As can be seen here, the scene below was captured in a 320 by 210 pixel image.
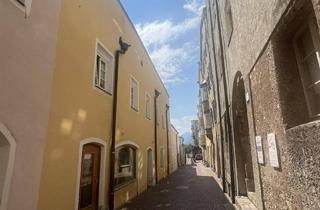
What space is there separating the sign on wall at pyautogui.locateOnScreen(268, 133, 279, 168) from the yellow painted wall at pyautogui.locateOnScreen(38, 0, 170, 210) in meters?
4.16

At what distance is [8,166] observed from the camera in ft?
11.6

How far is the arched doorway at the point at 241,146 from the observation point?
25.7 feet

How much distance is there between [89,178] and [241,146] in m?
5.33

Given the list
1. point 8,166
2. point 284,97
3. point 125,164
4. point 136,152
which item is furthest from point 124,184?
point 284,97

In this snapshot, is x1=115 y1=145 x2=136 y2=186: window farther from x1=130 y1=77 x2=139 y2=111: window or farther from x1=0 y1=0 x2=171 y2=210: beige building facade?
x1=130 y1=77 x2=139 y2=111: window

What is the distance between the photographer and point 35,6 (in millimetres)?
4352

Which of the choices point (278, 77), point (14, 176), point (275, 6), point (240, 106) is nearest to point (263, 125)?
point (278, 77)

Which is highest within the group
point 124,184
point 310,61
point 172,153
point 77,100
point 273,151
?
point 77,100

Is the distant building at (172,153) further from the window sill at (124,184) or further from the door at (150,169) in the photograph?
the window sill at (124,184)

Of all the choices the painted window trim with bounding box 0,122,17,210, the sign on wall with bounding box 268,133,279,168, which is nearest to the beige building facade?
the painted window trim with bounding box 0,122,17,210

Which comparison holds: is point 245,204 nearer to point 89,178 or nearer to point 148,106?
point 89,178

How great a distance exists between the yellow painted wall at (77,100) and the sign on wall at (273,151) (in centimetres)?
416

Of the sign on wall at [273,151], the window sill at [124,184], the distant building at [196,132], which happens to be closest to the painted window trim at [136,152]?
the window sill at [124,184]

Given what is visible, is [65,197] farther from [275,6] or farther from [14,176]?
[275,6]
